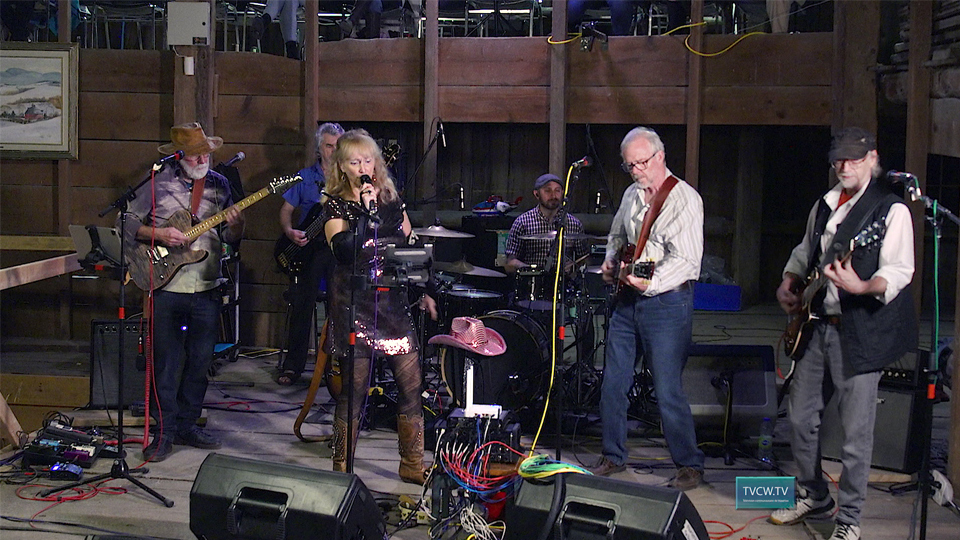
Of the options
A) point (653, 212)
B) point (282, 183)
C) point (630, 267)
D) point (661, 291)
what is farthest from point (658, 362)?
point (282, 183)

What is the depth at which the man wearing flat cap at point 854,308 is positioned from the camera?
4082 mm

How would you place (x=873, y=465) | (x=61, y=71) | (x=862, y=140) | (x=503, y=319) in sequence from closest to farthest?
1. (x=862, y=140)
2. (x=873, y=465)
3. (x=503, y=319)
4. (x=61, y=71)

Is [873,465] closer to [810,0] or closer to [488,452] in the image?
[488,452]

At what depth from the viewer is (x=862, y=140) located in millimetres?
4141

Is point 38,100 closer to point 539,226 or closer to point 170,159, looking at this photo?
point 170,159

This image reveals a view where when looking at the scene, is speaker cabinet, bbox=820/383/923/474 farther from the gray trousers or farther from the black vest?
the black vest

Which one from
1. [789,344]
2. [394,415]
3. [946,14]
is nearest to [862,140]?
[789,344]

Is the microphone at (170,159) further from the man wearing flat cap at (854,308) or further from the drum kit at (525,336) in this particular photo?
the man wearing flat cap at (854,308)

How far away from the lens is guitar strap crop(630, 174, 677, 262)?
191 inches

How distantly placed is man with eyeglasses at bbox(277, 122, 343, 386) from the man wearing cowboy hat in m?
1.29

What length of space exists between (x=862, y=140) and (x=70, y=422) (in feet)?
15.0

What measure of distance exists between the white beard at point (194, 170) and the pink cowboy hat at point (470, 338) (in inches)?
61.4

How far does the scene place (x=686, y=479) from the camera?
495 cm

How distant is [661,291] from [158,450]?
109 inches
